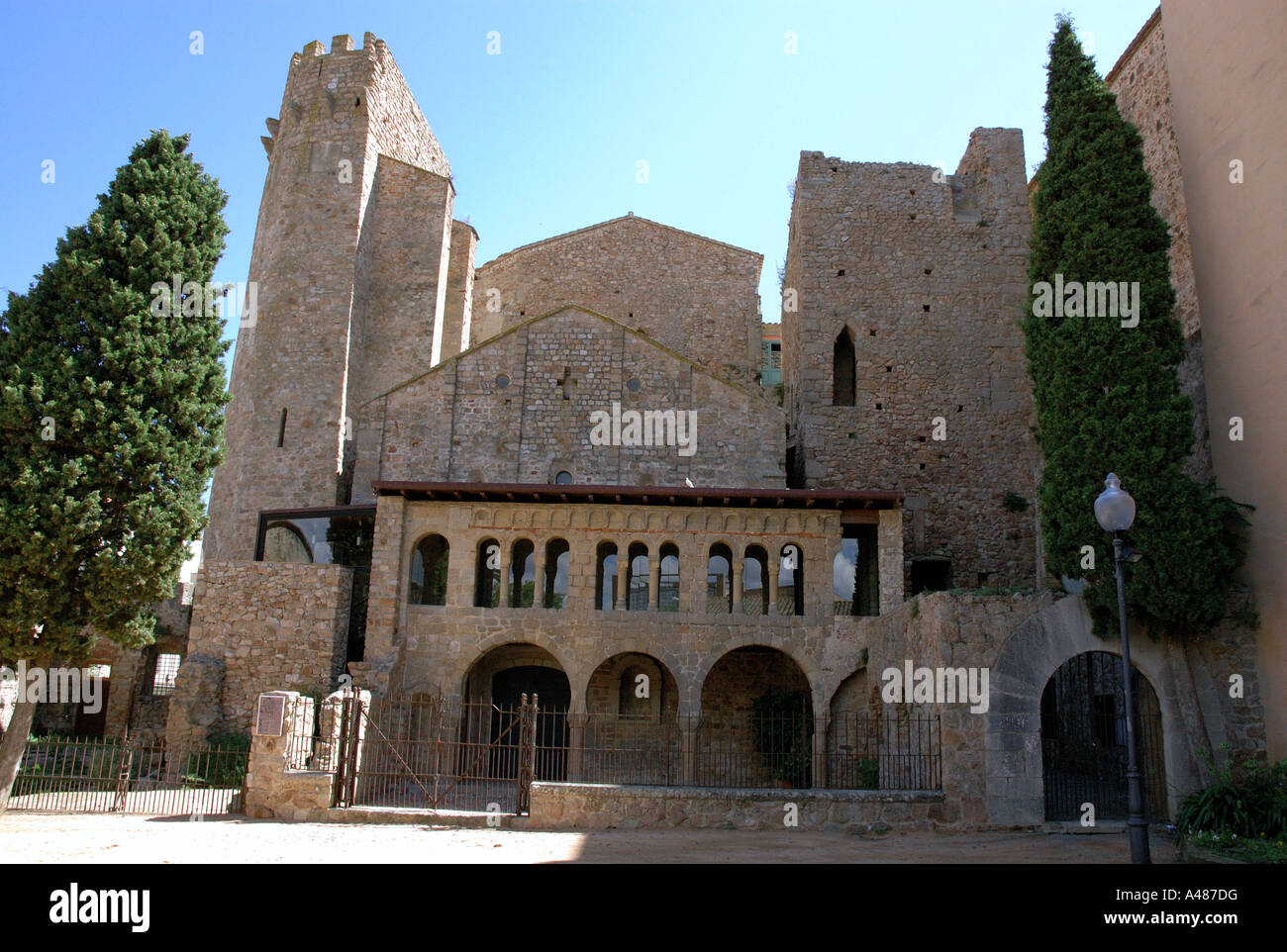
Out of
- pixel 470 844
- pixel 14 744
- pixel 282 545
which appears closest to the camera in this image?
pixel 470 844

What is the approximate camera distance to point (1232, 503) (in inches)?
583

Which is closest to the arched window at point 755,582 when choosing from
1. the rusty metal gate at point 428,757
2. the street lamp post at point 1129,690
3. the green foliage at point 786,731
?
the green foliage at point 786,731

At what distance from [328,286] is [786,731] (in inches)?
716

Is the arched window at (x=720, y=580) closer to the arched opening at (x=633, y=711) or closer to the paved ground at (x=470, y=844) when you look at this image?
the arched opening at (x=633, y=711)

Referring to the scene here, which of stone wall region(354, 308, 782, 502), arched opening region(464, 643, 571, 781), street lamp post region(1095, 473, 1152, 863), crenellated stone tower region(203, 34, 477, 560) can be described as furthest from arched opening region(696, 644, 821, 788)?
crenellated stone tower region(203, 34, 477, 560)

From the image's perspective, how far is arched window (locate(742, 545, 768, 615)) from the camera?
20641 millimetres

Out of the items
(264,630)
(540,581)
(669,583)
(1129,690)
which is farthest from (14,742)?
(1129,690)

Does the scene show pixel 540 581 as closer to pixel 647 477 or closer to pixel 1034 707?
pixel 647 477

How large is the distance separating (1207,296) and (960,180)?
1324 cm

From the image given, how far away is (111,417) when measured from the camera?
15.2 metres

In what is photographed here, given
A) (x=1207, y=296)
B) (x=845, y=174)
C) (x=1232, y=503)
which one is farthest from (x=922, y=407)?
(x=1232, y=503)

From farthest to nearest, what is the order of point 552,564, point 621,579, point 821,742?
point 552,564, point 621,579, point 821,742

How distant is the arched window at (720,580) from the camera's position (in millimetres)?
20750

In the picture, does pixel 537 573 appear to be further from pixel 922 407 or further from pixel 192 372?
pixel 922 407
